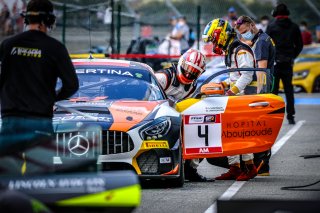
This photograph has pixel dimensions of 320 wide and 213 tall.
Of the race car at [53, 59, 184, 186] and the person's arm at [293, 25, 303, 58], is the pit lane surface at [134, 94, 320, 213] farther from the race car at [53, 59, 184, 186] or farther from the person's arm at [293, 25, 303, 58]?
the person's arm at [293, 25, 303, 58]

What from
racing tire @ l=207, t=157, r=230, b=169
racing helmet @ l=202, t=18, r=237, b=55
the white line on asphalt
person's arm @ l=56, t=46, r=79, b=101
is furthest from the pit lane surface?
person's arm @ l=56, t=46, r=79, b=101

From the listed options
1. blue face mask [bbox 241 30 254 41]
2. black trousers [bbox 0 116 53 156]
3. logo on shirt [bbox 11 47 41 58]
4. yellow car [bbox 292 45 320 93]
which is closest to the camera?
black trousers [bbox 0 116 53 156]

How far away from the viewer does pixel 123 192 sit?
6.18m

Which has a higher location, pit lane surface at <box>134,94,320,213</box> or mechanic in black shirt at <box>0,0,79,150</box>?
mechanic in black shirt at <box>0,0,79,150</box>

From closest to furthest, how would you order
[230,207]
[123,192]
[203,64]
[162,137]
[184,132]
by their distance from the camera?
[123,192] < [230,207] < [162,137] < [184,132] < [203,64]

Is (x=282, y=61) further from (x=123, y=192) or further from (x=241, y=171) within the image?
(x=123, y=192)

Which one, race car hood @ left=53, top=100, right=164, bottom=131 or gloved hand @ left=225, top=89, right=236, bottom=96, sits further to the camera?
gloved hand @ left=225, top=89, right=236, bottom=96

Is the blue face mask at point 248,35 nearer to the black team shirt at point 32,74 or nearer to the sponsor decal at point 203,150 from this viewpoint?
the sponsor decal at point 203,150

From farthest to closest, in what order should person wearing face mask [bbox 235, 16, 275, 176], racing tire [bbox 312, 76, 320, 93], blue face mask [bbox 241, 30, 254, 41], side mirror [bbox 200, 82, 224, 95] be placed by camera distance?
racing tire [bbox 312, 76, 320, 93], blue face mask [bbox 241, 30, 254, 41], person wearing face mask [bbox 235, 16, 275, 176], side mirror [bbox 200, 82, 224, 95]

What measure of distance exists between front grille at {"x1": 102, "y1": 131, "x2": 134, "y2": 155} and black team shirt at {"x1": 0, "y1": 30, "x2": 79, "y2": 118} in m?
3.27

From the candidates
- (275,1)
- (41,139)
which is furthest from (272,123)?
(275,1)

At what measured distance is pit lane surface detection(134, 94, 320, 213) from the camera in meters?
10.4

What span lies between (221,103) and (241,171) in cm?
103

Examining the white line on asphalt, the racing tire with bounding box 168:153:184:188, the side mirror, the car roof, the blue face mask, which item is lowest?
the white line on asphalt
